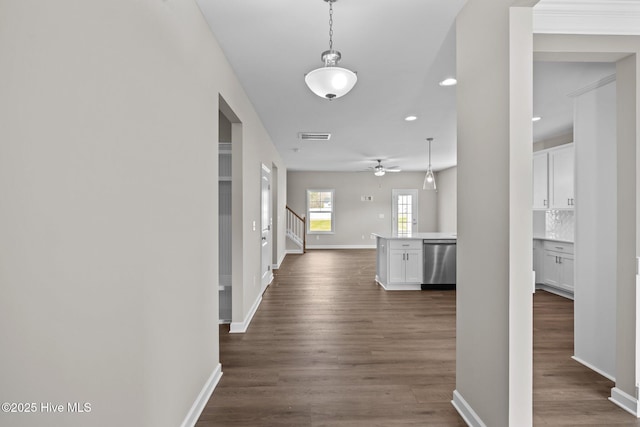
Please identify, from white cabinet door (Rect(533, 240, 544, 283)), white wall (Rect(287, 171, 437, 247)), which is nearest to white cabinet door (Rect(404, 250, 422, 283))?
white cabinet door (Rect(533, 240, 544, 283))

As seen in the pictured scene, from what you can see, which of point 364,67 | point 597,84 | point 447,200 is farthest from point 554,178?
point 447,200

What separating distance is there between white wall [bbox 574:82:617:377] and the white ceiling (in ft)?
2.80

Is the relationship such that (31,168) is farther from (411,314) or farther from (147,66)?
(411,314)

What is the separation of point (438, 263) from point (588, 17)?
164 inches

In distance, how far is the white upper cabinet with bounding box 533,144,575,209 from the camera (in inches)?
199

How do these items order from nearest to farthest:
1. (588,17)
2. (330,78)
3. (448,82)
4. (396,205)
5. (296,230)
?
(330,78) → (588,17) → (448,82) → (296,230) → (396,205)

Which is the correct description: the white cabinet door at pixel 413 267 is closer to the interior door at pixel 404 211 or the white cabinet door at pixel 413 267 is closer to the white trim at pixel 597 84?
the white trim at pixel 597 84

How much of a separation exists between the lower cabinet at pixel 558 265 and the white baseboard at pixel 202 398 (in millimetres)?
5122

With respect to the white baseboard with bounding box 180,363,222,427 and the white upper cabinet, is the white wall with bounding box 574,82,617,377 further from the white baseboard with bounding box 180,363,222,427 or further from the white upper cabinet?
the white baseboard with bounding box 180,363,222,427

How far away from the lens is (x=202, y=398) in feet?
7.21

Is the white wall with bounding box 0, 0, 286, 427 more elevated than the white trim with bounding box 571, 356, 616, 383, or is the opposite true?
the white wall with bounding box 0, 0, 286, 427

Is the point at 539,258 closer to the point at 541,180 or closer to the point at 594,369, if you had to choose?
the point at 541,180

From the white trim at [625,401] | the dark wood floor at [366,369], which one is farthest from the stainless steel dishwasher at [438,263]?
the white trim at [625,401]

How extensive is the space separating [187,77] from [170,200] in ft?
2.67
